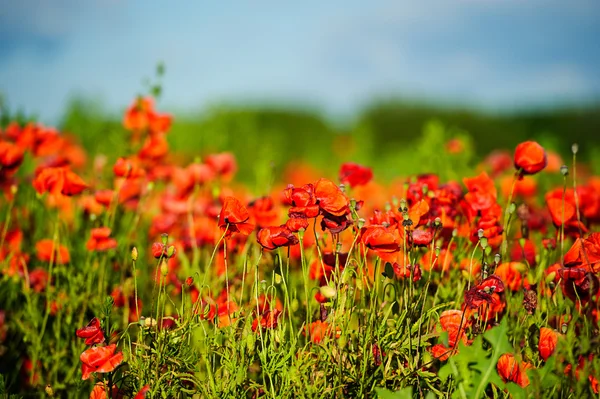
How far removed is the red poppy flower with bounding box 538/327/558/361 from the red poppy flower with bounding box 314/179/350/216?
572 mm

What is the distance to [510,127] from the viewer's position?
11312 millimetres

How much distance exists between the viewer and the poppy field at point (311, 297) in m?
1.42

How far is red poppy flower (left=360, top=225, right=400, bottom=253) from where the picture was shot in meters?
1.43

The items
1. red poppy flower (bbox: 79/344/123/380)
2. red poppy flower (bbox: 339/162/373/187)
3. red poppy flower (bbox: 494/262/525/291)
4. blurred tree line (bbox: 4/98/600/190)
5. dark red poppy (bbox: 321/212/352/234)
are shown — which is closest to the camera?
red poppy flower (bbox: 79/344/123/380)

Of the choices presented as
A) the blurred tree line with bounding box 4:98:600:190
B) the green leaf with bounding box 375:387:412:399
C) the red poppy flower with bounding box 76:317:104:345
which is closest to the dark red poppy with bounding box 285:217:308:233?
the green leaf with bounding box 375:387:412:399

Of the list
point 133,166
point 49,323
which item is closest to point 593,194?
point 133,166

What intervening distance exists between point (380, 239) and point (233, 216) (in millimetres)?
367

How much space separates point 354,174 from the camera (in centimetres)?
201

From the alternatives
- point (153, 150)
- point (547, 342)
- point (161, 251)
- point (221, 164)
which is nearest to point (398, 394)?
point (547, 342)

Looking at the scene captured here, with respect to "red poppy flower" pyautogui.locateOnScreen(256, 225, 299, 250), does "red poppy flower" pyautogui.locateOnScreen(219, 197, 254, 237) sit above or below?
above

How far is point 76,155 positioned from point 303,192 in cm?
308

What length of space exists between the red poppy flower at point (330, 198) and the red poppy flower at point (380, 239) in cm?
9

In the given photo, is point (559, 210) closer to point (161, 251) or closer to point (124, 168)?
point (161, 251)

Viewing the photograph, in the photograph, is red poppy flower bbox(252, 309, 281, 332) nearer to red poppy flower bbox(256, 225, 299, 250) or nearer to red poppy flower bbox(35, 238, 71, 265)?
red poppy flower bbox(256, 225, 299, 250)
